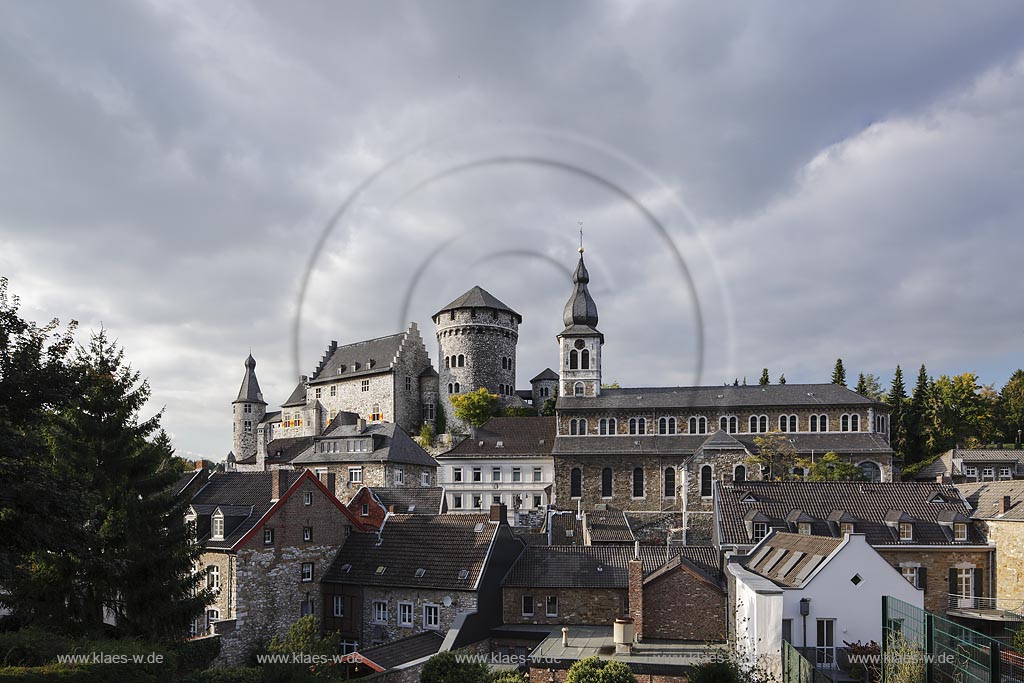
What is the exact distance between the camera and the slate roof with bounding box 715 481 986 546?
3612 cm

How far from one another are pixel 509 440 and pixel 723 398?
2069 centimetres

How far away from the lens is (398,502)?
182 feet

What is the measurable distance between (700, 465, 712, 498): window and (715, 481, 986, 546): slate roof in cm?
2107

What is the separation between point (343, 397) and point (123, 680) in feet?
249

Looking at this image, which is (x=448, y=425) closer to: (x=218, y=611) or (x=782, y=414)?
(x=782, y=414)

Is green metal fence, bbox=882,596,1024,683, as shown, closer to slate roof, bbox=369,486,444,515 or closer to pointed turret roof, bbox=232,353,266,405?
slate roof, bbox=369,486,444,515

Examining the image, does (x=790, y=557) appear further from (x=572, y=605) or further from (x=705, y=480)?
(x=705, y=480)

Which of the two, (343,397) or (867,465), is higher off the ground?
(343,397)

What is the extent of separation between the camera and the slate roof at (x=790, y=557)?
2738 cm

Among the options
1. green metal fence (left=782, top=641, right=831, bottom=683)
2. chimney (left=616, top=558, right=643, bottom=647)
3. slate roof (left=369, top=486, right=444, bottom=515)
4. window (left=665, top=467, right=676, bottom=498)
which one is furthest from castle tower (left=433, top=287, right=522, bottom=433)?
green metal fence (left=782, top=641, right=831, bottom=683)

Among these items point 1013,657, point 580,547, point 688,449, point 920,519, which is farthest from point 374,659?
point 688,449

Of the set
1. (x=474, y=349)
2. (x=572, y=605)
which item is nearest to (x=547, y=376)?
(x=474, y=349)

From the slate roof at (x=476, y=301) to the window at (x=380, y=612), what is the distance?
5747 centimetres

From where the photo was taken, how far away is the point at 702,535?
56.2 metres
